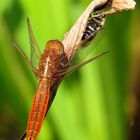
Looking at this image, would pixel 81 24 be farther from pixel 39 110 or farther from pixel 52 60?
pixel 39 110

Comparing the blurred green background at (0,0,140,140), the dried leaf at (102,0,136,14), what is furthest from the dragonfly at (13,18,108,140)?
the blurred green background at (0,0,140,140)

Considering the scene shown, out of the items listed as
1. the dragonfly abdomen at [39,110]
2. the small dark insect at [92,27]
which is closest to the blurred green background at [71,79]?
the small dark insect at [92,27]

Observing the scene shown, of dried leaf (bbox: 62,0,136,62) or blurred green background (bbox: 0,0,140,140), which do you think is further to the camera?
blurred green background (bbox: 0,0,140,140)

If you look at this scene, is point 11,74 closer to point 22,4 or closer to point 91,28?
point 22,4

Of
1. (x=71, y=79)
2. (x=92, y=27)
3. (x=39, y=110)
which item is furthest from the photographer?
(x=71, y=79)

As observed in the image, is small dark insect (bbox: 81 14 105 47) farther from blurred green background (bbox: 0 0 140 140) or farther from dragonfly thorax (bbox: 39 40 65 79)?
blurred green background (bbox: 0 0 140 140)

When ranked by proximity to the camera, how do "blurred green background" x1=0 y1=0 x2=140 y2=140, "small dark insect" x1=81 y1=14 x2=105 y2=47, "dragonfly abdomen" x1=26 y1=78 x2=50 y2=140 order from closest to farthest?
"dragonfly abdomen" x1=26 y1=78 x2=50 y2=140 < "small dark insect" x1=81 y1=14 x2=105 y2=47 < "blurred green background" x1=0 y1=0 x2=140 y2=140

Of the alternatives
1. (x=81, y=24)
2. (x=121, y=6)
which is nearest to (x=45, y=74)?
(x=81, y=24)
